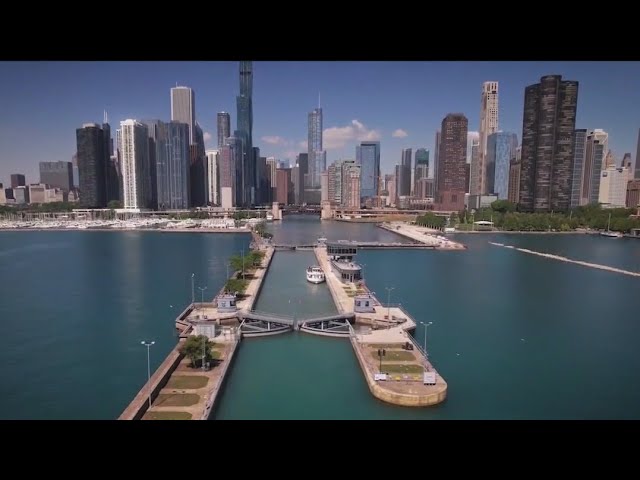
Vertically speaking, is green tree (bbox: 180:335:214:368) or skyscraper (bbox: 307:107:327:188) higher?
skyscraper (bbox: 307:107:327:188)

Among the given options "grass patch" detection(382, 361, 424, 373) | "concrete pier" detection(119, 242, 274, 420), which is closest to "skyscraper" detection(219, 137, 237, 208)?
"concrete pier" detection(119, 242, 274, 420)

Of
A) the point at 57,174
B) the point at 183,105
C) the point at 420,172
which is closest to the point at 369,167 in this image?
the point at 420,172

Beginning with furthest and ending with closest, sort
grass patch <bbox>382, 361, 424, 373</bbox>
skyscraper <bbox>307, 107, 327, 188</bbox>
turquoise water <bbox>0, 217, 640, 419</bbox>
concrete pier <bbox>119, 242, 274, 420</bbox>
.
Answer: skyscraper <bbox>307, 107, 327, 188</bbox> < grass patch <bbox>382, 361, 424, 373</bbox> < turquoise water <bbox>0, 217, 640, 419</bbox> < concrete pier <bbox>119, 242, 274, 420</bbox>

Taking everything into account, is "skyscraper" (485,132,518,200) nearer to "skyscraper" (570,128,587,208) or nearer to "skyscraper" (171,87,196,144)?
"skyscraper" (570,128,587,208)

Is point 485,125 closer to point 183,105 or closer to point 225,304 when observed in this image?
point 183,105

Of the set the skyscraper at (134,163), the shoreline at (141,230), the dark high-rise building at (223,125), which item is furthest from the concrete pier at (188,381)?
the dark high-rise building at (223,125)

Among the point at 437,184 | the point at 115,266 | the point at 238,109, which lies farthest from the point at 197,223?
the point at 238,109
